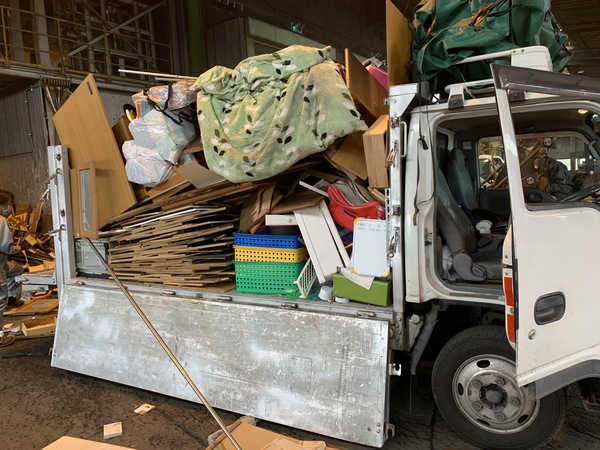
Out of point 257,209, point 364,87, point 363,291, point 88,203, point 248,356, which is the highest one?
point 364,87

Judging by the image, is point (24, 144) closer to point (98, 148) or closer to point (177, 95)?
point (98, 148)

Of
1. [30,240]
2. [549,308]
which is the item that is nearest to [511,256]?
[549,308]

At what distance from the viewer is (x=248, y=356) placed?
2.96 meters

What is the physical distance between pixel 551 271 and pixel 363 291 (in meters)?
1.09

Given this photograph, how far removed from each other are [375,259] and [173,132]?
77.2 inches

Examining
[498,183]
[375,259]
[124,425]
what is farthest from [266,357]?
[498,183]

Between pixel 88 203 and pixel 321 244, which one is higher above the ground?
pixel 88 203

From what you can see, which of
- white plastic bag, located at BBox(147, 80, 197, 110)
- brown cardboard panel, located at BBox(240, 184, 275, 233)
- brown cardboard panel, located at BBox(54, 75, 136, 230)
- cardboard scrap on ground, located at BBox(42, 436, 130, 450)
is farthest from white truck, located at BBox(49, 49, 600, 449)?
white plastic bag, located at BBox(147, 80, 197, 110)

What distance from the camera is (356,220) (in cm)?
278

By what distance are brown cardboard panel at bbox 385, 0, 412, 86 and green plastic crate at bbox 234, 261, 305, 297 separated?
1470mm

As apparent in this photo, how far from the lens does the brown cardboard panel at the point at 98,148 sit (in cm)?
374

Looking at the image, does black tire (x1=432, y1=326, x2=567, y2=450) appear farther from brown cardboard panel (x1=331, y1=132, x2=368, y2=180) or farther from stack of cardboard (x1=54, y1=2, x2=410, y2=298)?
brown cardboard panel (x1=331, y1=132, x2=368, y2=180)

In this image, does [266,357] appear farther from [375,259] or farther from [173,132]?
[173,132]

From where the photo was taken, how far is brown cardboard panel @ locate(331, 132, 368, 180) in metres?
2.99
